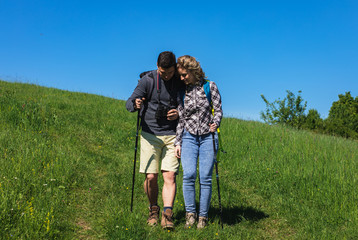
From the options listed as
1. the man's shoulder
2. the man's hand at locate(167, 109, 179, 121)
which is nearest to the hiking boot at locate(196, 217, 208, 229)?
the man's hand at locate(167, 109, 179, 121)

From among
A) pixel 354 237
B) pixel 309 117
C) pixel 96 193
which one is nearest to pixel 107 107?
pixel 96 193

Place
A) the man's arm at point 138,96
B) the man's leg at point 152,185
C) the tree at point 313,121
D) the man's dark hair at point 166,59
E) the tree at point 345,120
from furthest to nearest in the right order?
the tree at point 313,121, the tree at point 345,120, the man's leg at point 152,185, the man's arm at point 138,96, the man's dark hair at point 166,59

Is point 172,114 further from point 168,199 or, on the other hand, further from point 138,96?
point 168,199

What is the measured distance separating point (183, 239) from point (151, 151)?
140cm

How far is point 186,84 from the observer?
452 centimetres

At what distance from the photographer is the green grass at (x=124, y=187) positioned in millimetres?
4500

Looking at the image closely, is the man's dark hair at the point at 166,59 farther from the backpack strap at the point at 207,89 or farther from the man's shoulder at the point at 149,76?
the backpack strap at the point at 207,89

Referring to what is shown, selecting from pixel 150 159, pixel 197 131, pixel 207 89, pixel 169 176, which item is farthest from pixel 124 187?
pixel 207 89

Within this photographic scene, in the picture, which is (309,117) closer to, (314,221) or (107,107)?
(107,107)

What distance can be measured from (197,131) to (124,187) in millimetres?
2933

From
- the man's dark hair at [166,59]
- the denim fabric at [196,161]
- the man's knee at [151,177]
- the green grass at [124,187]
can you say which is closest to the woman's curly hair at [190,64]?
the man's dark hair at [166,59]

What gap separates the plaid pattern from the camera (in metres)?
4.45

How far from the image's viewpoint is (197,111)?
4.47 metres

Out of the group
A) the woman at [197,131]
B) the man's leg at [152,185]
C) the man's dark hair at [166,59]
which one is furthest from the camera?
the man's leg at [152,185]
